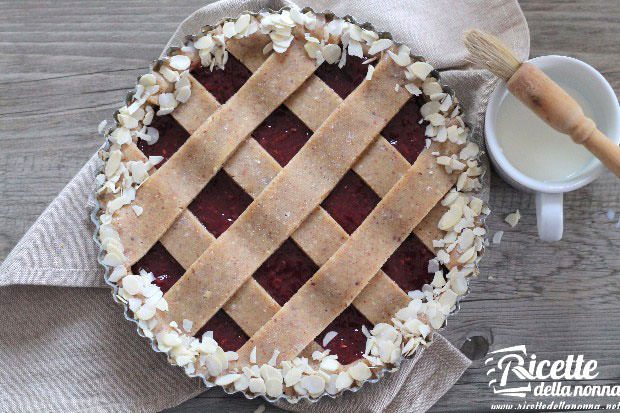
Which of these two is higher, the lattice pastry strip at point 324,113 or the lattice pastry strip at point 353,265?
the lattice pastry strip at point 324,113

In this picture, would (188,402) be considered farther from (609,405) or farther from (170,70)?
(609,405)

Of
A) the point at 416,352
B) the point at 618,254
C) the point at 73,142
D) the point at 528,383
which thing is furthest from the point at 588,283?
the point at 73,142

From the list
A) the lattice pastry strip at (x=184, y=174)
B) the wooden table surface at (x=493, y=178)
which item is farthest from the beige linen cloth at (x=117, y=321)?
the lattice pastry strip at (x=184, y=174)

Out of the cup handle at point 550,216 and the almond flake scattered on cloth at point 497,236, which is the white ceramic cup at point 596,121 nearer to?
the cup handle at point 550,216

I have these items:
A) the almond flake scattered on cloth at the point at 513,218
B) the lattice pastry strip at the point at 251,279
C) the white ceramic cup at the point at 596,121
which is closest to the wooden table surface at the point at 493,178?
the almond flake scattered on cloth at the point at 513,218

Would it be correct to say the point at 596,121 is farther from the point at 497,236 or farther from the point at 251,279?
the point at 251,279

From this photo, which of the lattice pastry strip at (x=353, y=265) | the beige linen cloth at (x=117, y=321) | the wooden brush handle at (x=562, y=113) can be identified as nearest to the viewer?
the wooden brush handle at (x=562, y=113)

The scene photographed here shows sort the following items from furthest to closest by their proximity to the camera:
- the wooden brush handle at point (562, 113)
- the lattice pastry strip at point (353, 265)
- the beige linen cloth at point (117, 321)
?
the beige linen cloth at point (117, 321), the lattice pastry strip at point (353, 265), the wooden brush handle at point (562, 113)

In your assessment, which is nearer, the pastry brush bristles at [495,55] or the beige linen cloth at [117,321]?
the pastry brush bristles at [495,55]
